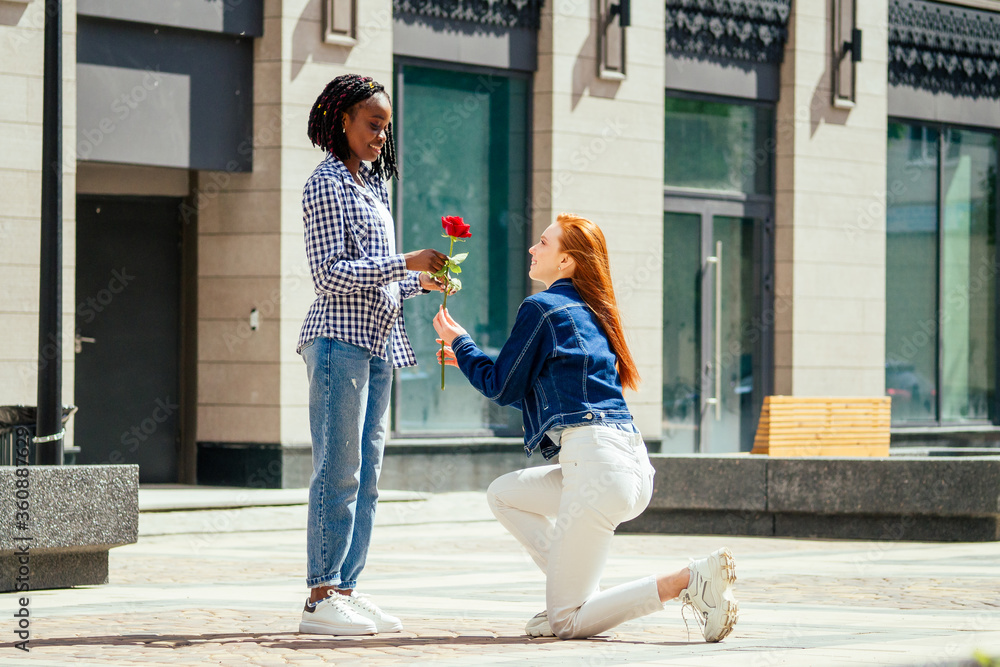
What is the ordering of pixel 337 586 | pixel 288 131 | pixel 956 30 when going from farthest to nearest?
pixel 956 30 < pixel 288 131 < pixel 337 586

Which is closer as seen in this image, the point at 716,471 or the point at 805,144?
the point at 716,471

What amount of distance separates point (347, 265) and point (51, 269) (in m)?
2.91

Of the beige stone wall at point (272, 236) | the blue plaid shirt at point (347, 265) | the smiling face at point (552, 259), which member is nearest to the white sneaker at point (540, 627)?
the blue plaid shirt at point (347, 265)

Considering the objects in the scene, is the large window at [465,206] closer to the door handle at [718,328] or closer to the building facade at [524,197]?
the building facade at [524,197]

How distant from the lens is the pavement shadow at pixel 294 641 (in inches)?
213

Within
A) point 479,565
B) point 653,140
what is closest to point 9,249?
point 479,565

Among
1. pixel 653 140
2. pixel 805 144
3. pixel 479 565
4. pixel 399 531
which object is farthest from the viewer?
pixel 805 144

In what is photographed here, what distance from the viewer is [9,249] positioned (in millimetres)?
12148

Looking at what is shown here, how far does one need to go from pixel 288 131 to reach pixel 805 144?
6.51 meters

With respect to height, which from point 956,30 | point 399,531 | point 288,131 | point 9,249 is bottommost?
point 399,531

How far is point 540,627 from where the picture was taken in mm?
5660

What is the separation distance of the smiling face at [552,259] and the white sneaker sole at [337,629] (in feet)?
4.79

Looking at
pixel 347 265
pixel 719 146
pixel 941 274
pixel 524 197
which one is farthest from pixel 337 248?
pixel 941 274

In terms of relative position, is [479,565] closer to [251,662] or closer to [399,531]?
[399,531]
